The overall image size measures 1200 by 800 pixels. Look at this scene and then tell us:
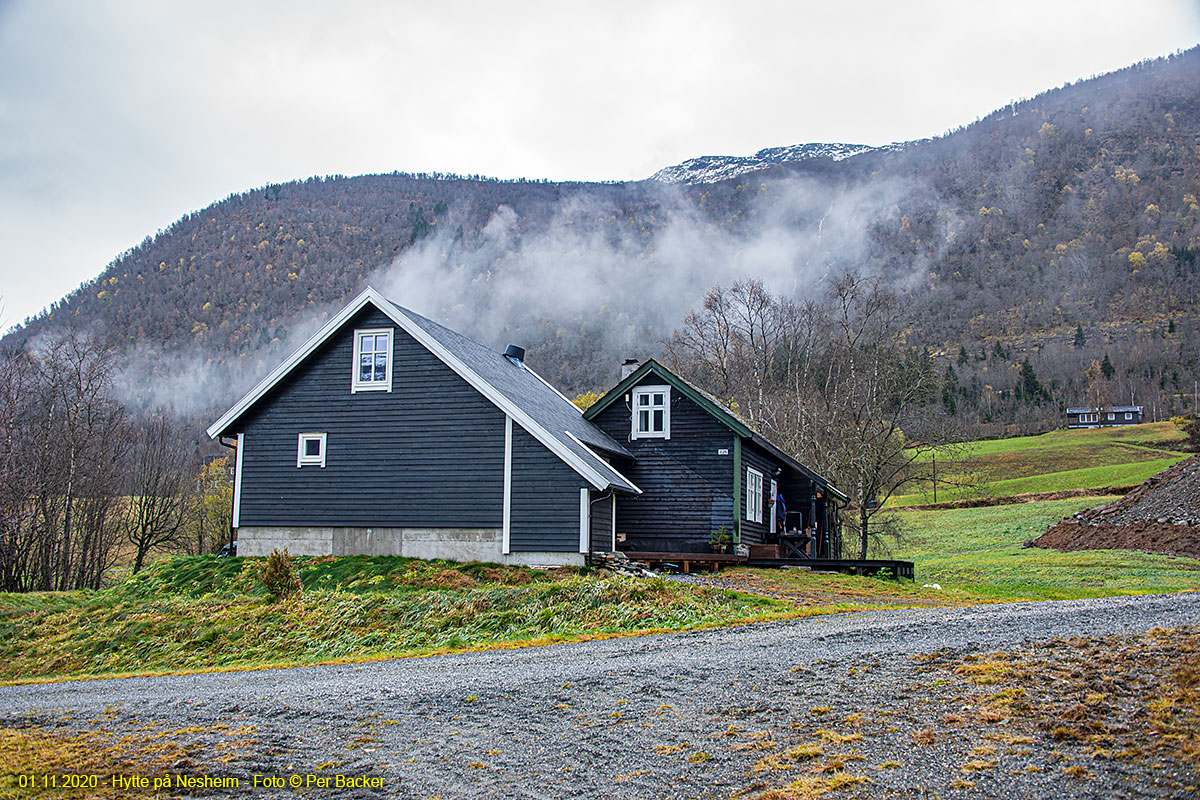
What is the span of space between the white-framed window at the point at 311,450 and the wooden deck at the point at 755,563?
8.69m

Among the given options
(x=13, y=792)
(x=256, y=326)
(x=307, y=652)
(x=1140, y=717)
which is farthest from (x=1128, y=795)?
(x=256, y=326)

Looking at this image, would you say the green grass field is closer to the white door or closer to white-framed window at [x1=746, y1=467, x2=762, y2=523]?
the white door

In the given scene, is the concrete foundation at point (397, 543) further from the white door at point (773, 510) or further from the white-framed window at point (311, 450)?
the white door at point (773, 510)

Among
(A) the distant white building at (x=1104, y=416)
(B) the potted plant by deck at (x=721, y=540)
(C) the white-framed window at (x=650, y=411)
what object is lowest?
(B) the potted plant by deck at (x=721, y=540)

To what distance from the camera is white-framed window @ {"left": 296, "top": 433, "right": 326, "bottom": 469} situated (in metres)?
24.6

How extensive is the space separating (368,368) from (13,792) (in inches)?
748

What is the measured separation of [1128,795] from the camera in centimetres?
555

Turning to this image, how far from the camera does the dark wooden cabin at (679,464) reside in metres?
26.9

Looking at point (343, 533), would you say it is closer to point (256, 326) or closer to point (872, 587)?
point (872, 587)

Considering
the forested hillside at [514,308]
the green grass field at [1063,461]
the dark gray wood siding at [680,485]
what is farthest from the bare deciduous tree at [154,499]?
the forested hillside at [514,308]

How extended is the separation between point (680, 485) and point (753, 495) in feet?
8.72

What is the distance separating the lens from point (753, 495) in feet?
93.7

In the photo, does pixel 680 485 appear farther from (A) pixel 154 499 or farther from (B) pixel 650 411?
(A) pixel 154 499

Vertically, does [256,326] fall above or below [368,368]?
above
